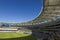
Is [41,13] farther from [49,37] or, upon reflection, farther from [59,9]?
[49,37]

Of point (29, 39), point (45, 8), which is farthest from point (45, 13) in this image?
point (29, 39)

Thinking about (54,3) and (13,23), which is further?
(13,23)

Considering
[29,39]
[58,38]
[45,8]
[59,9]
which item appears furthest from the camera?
[45,8]

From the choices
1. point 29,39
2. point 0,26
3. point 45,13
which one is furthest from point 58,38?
point 0,26

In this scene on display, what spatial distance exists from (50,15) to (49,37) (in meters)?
30.8

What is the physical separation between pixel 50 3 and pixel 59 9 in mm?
4867

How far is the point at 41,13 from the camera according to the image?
52594 millimetres

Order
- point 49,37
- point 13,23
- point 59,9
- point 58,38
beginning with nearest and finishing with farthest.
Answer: point 58,38
point 49,37
point 59,9
point 13,23

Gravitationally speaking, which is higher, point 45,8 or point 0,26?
point 45,8

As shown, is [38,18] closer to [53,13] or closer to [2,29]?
[53,13]

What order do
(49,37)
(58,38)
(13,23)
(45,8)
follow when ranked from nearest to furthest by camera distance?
(58,38) < (49,37) < (45,8) < (13,23)

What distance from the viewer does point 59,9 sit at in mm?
49562

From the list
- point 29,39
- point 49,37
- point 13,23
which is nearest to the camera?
point 49,37

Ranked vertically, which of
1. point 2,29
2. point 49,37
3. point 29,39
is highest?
point 49,37
